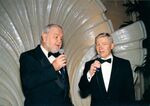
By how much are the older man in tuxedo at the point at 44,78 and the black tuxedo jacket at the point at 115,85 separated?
231 millimetres

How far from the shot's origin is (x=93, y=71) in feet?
6.70

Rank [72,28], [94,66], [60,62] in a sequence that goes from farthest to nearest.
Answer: [72,28], [94,66], [60,62]

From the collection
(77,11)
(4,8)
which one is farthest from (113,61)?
(4,8)

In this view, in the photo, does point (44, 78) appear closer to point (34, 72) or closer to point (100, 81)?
point (34, 72)

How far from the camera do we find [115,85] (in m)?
2.22

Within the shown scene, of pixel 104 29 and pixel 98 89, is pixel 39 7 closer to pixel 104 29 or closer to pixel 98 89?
pixel 104 29

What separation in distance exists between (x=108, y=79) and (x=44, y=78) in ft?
1.76

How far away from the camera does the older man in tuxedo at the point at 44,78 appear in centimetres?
202

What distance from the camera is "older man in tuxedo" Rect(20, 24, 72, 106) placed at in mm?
2016

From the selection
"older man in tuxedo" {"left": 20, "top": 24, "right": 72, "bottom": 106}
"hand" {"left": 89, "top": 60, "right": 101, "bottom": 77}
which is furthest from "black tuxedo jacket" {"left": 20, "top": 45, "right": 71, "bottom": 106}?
"hand" {"left": 89, "top": 60, "right": 101, "bottom": 77}

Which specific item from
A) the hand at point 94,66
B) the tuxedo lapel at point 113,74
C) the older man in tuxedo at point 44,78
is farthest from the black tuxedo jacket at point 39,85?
the tuxedo lapel at point 113,74

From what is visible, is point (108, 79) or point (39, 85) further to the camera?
point (108, 79)

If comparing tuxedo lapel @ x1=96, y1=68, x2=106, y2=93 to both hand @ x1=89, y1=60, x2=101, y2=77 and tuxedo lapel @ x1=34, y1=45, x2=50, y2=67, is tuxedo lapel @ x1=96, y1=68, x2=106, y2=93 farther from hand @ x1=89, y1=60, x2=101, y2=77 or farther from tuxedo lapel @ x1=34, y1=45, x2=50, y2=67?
tuxedo lapel @ x1=34, y1=45, x2=50, y2=67

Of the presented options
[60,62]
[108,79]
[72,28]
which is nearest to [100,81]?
[108,79]
